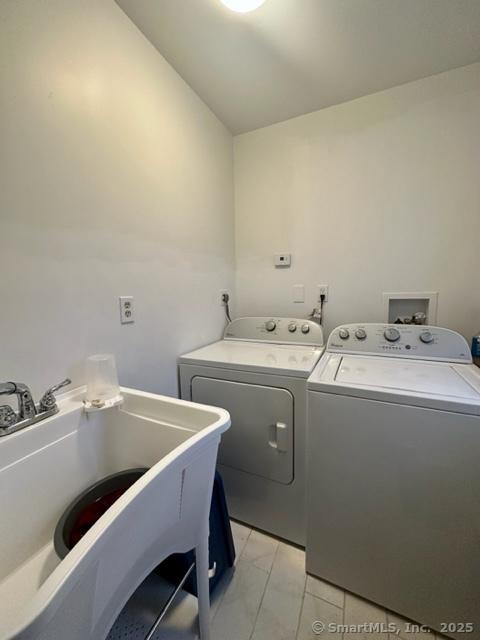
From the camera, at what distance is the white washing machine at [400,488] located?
0.97 metres

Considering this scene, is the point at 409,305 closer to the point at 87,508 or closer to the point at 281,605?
the point at 281,605

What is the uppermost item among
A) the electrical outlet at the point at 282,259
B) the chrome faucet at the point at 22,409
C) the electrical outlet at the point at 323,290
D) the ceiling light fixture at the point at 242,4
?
the ceiling light fixture at the point at 242,4

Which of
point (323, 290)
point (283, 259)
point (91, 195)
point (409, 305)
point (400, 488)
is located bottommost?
point (400, 488)

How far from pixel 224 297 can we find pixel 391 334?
1.16m

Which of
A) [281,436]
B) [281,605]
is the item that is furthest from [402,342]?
[281,605]

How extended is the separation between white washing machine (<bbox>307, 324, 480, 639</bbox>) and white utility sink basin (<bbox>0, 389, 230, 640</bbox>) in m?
0.56

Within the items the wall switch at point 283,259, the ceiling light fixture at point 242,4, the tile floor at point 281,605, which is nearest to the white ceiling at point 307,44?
the ceiling light fixture at point 242,4

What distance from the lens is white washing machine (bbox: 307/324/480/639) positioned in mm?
966

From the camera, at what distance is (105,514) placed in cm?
50

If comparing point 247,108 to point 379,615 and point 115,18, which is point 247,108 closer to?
point 115,18

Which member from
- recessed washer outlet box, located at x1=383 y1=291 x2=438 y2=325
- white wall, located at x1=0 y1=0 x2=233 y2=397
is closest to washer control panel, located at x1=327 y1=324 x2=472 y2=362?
recessed washer outlet box, located at x1=383 y1=291 x2=438 y2=325

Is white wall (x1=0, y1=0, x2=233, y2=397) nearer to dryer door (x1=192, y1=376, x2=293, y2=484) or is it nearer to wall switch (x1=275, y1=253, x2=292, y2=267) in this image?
dryer door (x1=192, y1=376, x2=293, y2=484)

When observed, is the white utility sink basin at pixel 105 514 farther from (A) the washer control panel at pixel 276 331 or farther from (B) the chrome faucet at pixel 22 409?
(A) the washer control panel at pixel 276 331

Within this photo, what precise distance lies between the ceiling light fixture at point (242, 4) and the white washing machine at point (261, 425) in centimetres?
156
